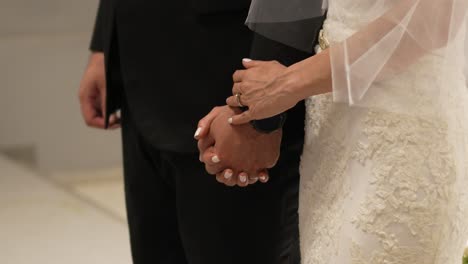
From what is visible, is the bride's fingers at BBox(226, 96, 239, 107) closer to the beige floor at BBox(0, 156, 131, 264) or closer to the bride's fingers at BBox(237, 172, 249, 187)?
the bride's fingers at BBox(237, 172, 249, 187)

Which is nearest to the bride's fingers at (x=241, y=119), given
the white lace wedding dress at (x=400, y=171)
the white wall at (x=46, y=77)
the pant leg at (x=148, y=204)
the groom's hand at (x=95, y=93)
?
the white lace wedding dress at (x=400, y=171)

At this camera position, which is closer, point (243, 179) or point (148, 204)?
point (243, 179)

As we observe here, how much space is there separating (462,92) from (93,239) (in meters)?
1.80

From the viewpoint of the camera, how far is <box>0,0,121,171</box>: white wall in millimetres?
3471

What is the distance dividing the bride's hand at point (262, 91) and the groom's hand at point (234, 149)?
2 centimetres

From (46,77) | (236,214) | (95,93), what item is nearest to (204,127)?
(236,214)

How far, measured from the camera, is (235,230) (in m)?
1.21

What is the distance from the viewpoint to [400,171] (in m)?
0.93

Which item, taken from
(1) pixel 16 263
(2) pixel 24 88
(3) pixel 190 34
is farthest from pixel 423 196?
(2) pixel 24 88

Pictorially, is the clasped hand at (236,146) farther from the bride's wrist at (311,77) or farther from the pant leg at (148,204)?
the pant leg at (148,204)

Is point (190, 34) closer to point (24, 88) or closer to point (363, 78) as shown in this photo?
point (363, 78)

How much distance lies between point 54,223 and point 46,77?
93 centimetres

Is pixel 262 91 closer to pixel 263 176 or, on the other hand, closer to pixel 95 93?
pixel 263 176

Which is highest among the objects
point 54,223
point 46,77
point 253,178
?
point 253,178
